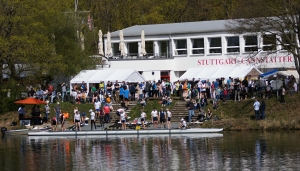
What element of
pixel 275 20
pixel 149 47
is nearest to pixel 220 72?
pixel 275 20

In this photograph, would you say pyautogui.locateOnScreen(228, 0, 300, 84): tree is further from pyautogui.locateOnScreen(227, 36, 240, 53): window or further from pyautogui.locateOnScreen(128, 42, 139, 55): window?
pyautogui.locateOnScreen(128, 42, 139, 55): window

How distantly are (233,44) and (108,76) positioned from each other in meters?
13.2

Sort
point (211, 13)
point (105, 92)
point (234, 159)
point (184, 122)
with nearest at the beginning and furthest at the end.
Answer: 1. point (234, 159)
2. point (184, 122)
3. point (105, 92)
4. point (211, 13)

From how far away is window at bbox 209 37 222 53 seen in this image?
7756cm

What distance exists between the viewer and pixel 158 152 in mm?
→ 47656

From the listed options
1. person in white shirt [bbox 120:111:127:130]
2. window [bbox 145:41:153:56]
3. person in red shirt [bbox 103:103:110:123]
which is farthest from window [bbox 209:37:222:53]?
person in white shirt [bbox 120:111:127:130]

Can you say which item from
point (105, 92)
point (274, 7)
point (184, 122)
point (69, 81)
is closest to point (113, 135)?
point (184, 122)

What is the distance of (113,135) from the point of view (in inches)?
2292

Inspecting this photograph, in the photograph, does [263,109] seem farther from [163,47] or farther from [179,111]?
[163,47]

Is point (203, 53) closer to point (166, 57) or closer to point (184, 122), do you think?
point (166, 57)

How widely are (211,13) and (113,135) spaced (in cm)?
4588

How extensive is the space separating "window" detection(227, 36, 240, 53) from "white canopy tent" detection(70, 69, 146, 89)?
9.95 meters

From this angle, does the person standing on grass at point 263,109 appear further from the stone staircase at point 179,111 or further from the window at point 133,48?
the window at point 133,48

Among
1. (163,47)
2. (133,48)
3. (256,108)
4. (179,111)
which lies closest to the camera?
(256,108)
